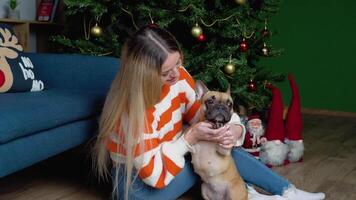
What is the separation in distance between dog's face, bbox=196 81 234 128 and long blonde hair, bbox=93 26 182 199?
188 millimetres

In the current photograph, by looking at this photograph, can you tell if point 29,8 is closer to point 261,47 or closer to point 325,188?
point 261,47

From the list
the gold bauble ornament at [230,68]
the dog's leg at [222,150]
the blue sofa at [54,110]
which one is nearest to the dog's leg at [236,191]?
the dog's leg at [222,150]

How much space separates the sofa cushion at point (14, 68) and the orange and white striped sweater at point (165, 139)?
0.71 metres

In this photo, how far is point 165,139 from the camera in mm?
1568

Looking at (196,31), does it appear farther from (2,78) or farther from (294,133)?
(2,78)

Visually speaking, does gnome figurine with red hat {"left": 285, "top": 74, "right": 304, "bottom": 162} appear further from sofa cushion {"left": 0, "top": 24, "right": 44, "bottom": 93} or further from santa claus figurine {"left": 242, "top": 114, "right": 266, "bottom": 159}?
sofa cushion {"left": 0, "top": 24, "right": 44, "bottom": 93}

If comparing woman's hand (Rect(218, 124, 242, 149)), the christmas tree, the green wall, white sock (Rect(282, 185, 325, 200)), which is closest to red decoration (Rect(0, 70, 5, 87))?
the christmas tree

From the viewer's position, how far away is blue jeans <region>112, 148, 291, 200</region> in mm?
1553

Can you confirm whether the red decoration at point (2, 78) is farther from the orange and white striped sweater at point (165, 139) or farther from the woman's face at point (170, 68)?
the woman's face at point (170, 68)

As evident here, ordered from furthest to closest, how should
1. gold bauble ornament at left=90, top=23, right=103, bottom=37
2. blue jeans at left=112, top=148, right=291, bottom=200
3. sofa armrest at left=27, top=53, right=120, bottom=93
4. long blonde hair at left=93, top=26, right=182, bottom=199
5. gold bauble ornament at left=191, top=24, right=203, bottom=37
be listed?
gold bauble ornament at left=90, top=23, right=103, bottom=37, gold bauble ornament at left=191, top=24, right=203, bottom=37, sofa armrest at left=27, top=53, right=120, bottom=93, blue jeans at left=112, top=148, right=291, bottom=200, long blonde hair at left=93, top=26, right=182, bottom=199

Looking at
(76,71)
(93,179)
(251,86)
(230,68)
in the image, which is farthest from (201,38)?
(93,179)

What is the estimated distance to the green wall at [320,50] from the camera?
4.08 meters

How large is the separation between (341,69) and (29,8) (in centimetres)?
284

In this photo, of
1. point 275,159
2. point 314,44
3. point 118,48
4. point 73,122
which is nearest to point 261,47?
point 275,159
